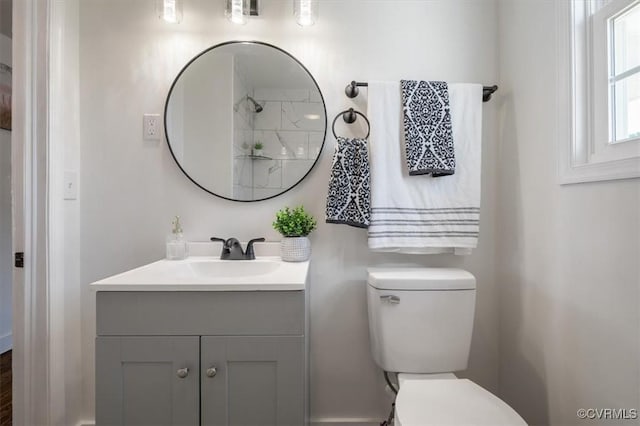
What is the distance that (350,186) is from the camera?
4.11 feet

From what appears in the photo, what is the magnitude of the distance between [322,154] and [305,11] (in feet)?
2.01

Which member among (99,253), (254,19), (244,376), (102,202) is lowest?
(244,376)

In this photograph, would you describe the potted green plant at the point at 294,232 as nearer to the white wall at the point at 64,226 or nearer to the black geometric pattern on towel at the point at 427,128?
the black geometric pattern on towel at the point at 427,128

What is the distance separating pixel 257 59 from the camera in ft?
4.50

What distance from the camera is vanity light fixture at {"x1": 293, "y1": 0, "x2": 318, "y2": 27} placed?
131 centimetres

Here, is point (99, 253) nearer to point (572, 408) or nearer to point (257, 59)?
point (257, 59)

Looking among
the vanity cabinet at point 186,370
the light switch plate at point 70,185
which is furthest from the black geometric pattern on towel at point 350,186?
the light switch plate at point 70,185

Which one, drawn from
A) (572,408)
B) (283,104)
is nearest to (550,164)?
(572,408)

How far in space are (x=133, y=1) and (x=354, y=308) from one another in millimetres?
1712

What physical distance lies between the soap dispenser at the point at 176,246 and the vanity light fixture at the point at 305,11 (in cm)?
104

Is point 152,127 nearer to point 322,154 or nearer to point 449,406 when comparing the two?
point 322,154

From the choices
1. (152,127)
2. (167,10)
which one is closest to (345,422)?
(152,127)

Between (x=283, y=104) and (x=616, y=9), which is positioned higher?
(x=616, y=9)

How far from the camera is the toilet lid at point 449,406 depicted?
0.84 metres
